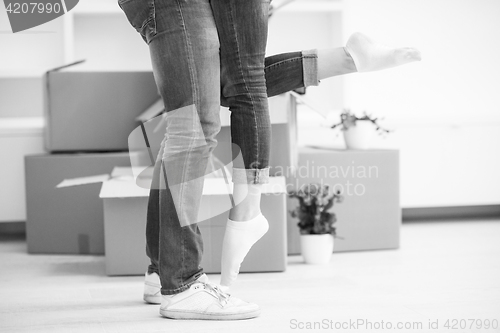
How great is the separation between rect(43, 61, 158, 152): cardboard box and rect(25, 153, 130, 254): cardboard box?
8cm

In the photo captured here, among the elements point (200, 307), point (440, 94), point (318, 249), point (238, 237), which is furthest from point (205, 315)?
point (440, 94)

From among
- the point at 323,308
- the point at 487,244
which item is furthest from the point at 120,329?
the point at 487,244

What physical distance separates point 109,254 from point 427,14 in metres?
1.97

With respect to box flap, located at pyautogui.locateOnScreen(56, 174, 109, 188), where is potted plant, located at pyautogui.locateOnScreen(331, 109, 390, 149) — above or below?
above

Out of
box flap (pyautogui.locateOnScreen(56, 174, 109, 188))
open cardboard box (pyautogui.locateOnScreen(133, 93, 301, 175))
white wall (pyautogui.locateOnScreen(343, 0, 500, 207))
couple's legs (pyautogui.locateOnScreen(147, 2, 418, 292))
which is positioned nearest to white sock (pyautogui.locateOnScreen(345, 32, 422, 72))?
couple's legs (pyautogui.locateOnScreen(147, 2, 418, 292))

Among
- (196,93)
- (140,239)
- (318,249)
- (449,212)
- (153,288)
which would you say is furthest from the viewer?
(449,212)

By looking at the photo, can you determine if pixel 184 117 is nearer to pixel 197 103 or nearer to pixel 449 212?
pixel 197 103

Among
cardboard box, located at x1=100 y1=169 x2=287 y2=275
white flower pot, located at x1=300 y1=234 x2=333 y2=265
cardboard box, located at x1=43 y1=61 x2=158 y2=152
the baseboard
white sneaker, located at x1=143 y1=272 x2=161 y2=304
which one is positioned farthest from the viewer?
the baseboard

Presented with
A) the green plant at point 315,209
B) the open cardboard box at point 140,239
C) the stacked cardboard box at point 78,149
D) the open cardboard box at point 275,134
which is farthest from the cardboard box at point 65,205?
the green plant at point 315,209

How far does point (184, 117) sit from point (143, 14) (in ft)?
0.69

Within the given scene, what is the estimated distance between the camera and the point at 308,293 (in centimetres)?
148

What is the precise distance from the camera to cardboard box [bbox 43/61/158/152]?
2219 millimetres

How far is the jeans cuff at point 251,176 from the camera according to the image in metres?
1.23

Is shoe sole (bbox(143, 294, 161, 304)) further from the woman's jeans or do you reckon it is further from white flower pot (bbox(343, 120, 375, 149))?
white flower pot (bbox(343, 120, 375, 149))
